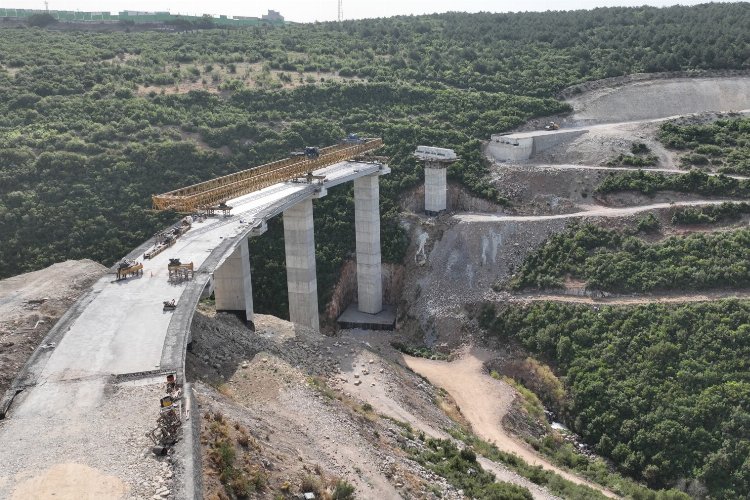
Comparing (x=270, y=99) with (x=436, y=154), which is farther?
(x=270, y=99)

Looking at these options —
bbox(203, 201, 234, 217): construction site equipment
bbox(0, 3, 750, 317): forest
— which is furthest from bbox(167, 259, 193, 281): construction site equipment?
bbox(0, 3, 750, 317): forest

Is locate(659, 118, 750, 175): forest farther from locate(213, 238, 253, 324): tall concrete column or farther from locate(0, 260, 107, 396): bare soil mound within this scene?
locate(0, 260, 107, 396): bare soil mound

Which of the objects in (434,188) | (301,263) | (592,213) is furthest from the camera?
(434,188)

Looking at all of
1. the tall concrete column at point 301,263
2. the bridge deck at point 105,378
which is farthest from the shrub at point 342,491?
the tall concrete column at point 301,263

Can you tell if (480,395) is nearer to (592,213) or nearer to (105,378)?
(592,213)

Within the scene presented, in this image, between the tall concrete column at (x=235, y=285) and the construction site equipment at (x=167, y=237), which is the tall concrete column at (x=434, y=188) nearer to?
the tall concrete column at (x=235, y=285)

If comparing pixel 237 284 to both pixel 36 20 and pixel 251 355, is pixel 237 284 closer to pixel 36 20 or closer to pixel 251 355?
pixel 251 355

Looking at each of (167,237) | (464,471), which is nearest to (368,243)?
(167,237)
